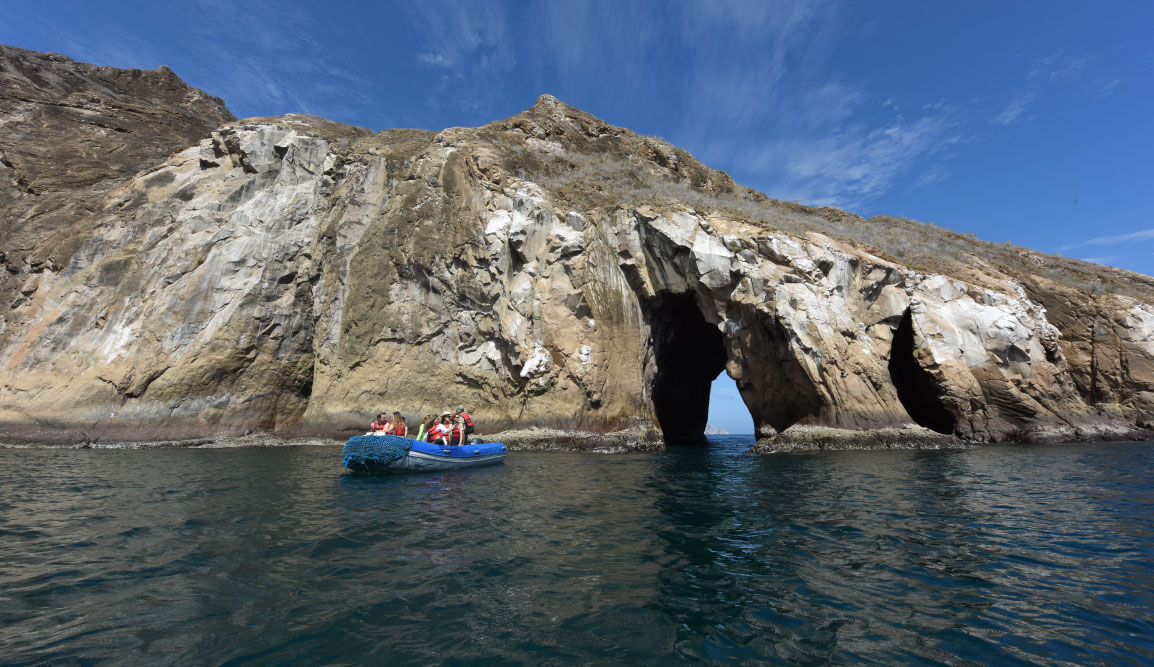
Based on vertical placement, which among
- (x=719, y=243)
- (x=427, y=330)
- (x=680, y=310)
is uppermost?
(x=719, y=243)

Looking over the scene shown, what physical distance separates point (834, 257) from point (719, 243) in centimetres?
527

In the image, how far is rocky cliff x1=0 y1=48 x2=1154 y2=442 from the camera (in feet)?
75.6

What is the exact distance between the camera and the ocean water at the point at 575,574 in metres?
4.10

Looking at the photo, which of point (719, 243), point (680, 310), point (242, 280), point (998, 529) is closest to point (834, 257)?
point (719, 243)

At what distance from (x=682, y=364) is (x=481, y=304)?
14979 mm

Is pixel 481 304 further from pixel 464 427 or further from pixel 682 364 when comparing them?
pixel 682 364

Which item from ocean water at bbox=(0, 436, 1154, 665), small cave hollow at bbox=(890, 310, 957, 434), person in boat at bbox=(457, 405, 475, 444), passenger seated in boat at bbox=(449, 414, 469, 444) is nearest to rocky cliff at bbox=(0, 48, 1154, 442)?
small cave hollow at bbox=(890, 310, 957, 434)

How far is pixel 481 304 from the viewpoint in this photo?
25.9 metres

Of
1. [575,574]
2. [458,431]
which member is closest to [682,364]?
[458,431]

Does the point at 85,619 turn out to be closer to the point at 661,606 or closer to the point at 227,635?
the point at 227,635

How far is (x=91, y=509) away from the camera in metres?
8.77

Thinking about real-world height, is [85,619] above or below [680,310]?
below

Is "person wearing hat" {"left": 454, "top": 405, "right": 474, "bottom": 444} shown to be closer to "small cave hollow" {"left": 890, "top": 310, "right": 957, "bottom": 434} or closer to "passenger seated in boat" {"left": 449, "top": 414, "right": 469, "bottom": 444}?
"passenger seated in boat" {"left": 449, "top": 414, "right": 469, "bottom": 444}

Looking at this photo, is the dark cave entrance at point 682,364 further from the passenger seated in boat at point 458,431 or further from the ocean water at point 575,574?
the ocean water at point 575,574
